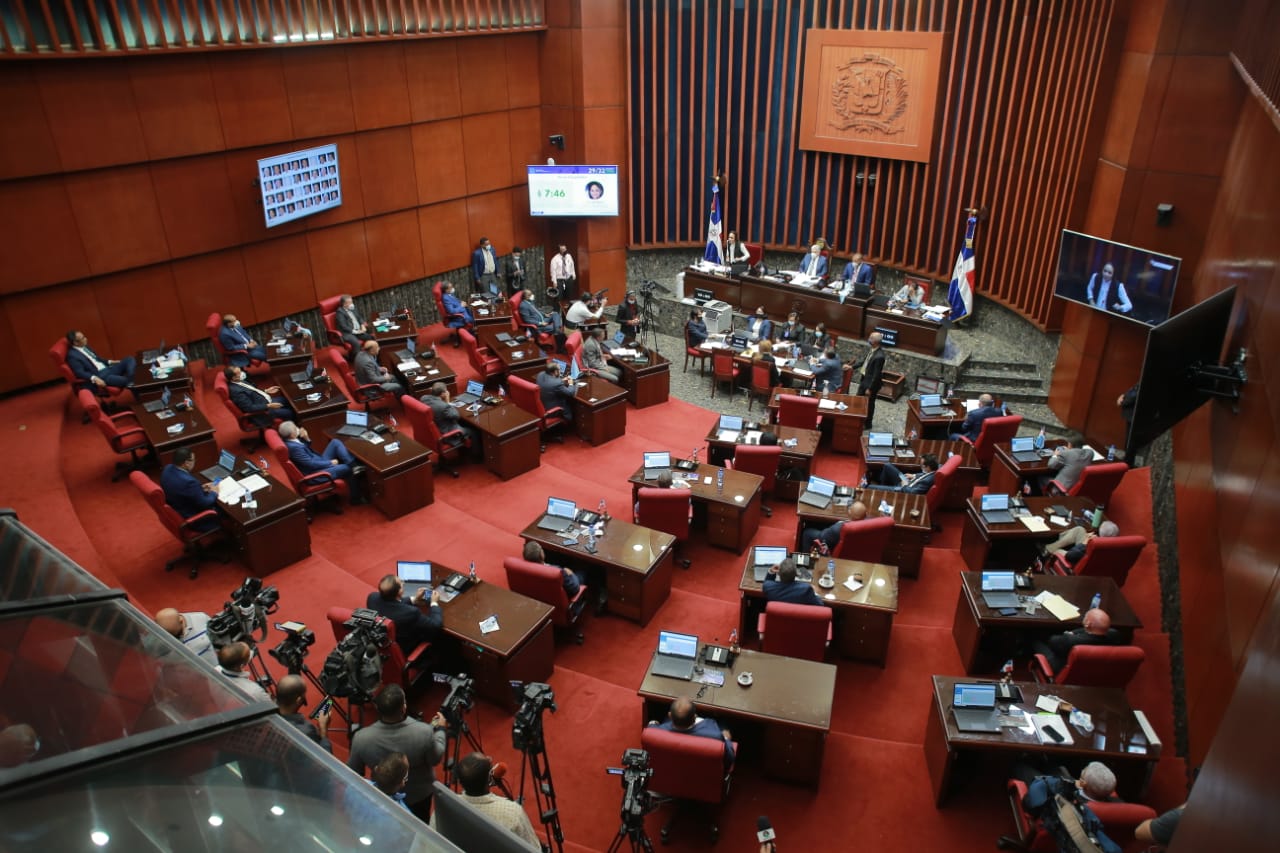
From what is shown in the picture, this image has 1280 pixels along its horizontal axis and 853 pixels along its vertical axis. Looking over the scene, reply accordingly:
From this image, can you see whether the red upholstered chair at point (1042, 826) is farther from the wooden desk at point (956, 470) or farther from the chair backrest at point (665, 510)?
the wooden desk at point (956, 470)

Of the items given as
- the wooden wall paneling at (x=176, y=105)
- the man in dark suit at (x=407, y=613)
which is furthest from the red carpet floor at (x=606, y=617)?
the wooden wall paneling at (x=176, y=105)

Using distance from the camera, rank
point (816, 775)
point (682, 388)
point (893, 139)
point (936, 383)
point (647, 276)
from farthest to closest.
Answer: point (647, 276), point (893, 139), point (682, 388), point (936, 383), point (816, 775)

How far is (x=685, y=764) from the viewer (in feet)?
15.8

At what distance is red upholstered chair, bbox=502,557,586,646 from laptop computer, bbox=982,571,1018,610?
3224mm

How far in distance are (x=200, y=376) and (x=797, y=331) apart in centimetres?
843

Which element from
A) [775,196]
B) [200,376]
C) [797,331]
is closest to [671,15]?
[775,196]

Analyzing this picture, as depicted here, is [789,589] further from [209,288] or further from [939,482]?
[209,288]

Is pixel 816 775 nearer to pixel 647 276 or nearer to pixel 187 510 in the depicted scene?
pixel 187 510

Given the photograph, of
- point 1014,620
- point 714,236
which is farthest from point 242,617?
point 714,236

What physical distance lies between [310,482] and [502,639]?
3.37 m

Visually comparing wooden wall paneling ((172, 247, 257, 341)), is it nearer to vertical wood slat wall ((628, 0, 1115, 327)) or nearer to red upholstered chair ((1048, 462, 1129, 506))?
vertical wood slat wall ((628, 0, 1115, 327))

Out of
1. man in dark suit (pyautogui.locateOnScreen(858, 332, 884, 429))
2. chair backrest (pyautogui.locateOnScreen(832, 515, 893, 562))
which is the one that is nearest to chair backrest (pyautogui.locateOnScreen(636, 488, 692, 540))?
chair backrest (pyautogui.locateOnScreen(832, 515, 893, 562))

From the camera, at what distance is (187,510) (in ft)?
24.0

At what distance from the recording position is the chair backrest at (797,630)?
19.5 ft
